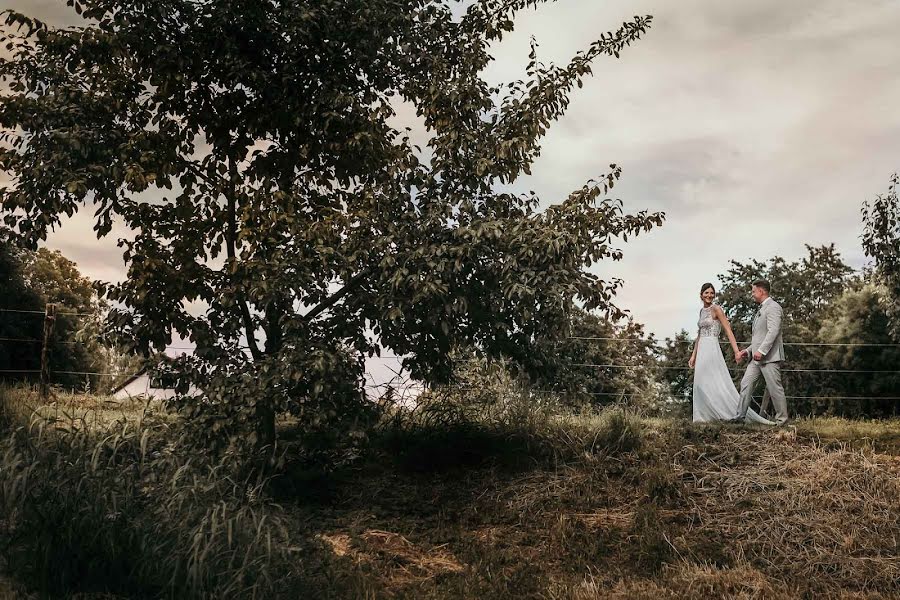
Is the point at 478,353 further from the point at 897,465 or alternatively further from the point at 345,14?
the point at 897,465

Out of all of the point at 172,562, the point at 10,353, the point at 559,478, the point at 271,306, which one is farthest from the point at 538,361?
the point at 10,353

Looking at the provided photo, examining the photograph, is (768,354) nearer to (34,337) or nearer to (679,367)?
(679,367)

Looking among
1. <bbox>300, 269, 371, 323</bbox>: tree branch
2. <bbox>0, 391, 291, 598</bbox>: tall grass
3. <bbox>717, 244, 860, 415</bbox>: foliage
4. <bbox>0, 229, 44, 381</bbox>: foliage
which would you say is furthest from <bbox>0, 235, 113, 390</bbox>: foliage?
<bbox>717, 244, 860, 415</bbox>: foliage

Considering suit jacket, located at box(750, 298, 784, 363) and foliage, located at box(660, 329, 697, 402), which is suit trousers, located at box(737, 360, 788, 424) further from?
foliage, located at box(660, 329, 697, 402)

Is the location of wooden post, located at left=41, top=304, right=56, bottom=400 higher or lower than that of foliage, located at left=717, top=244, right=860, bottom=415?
lower

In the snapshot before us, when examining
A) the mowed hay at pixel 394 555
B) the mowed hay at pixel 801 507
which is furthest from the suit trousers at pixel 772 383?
the mowed hay at pixel 394 555

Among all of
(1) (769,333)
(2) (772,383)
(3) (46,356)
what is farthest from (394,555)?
(3) (46,356)

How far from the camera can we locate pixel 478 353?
34.6 ft

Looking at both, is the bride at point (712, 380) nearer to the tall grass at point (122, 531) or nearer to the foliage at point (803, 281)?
the tall grass at point (122, 531)

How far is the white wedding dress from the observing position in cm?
1240

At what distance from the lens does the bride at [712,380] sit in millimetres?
12406

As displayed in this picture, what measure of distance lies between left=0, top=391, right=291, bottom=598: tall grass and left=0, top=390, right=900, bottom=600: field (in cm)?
2

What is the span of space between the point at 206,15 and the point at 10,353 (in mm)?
14407

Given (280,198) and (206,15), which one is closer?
(280,198)
